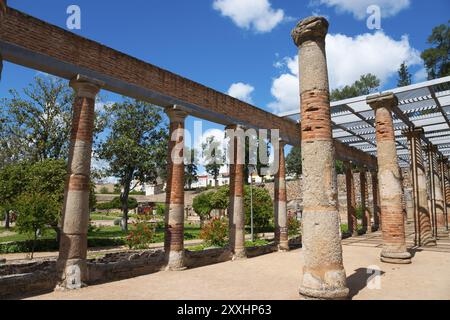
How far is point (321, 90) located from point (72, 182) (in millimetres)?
5853

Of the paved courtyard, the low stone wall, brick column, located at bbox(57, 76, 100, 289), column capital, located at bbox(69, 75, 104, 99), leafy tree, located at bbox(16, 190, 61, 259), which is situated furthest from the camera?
leafy tree, located at bbox(16, 190, 61, 259)

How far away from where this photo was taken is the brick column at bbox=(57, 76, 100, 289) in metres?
7.33

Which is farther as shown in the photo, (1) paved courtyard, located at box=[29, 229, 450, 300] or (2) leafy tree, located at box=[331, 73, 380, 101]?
(2) leafy tree, located at box=[331, 73, 380, 101]

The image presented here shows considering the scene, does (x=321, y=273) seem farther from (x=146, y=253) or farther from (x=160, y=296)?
(x=146, y=253)

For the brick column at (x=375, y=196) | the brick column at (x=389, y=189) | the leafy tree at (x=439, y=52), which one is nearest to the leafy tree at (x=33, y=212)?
the brick column at (x=389, y=189)

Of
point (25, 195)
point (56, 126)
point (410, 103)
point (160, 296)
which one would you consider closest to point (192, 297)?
point (160, 296)

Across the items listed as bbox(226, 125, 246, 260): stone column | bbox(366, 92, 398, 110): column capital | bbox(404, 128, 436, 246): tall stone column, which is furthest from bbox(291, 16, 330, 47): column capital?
bbox(404, 128, 436, 246): tall stone column

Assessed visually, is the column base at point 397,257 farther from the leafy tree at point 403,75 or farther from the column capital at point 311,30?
the leafy tree at point 403,75

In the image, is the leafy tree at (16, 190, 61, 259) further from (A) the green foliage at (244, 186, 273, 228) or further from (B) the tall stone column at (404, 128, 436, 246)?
(B) the tall stone column at (404, 128, 436, 246)

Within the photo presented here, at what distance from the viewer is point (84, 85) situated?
807 centimetres

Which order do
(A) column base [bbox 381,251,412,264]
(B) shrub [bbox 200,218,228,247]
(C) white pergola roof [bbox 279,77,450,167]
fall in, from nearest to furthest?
(A) column base [bbox 381,251,412,264], (C) white pergola roof [bbox 279,77,450,167], (B) shrub [bbox 200,218,228,247]

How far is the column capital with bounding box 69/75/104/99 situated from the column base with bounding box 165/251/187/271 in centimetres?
486

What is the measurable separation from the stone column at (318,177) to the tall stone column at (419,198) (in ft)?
31.3

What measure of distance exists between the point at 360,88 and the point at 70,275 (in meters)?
45.6
